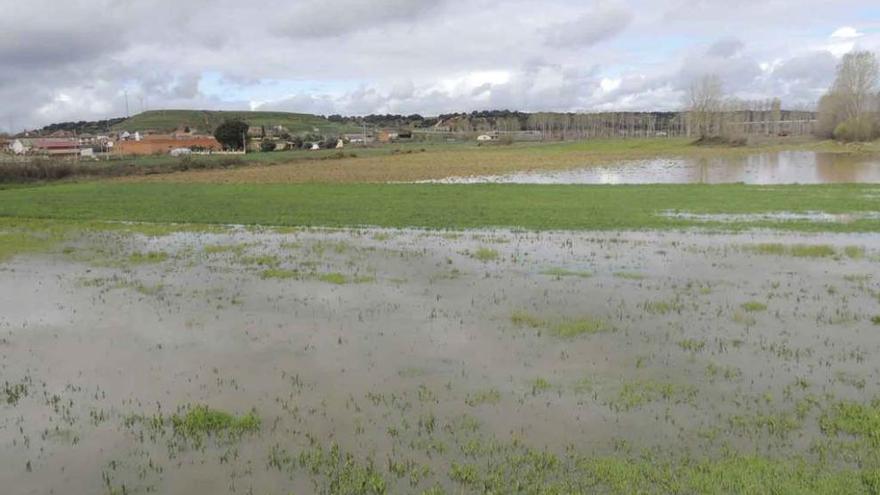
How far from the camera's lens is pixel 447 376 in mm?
9695

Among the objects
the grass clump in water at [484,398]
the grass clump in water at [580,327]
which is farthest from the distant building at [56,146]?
the grass clump in water at [484,398]

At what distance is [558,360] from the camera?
10.2 m

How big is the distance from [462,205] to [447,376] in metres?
23.6

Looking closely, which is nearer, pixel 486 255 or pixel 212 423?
Result: pixel 212 423

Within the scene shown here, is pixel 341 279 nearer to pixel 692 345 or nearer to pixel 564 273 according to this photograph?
pixel 564 273

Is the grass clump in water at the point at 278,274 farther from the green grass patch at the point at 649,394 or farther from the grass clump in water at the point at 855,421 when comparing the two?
the grass clump in water at the point at 855,421

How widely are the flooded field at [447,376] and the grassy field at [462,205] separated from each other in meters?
8.16

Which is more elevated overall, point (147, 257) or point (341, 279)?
point (147, 257)

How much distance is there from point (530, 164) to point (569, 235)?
56.6 m

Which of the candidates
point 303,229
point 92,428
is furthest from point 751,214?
point 92,428

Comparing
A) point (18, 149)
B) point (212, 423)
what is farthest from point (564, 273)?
point (18, 149)

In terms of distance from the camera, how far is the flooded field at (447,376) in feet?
22.7

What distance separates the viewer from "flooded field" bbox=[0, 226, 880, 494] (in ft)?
22.7

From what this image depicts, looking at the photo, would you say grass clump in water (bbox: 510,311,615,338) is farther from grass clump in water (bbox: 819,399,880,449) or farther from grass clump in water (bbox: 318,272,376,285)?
grass clump in water (bbox: 318,272,376,285)
